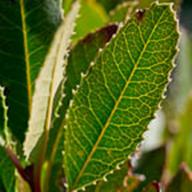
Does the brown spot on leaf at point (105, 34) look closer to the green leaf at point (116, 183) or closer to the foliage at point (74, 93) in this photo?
the foliage at point (74, 93)

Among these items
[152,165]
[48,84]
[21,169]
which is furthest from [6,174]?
[152,165]

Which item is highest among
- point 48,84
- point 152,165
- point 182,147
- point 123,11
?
point 48,84

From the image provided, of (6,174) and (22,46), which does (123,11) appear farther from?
(6,174)

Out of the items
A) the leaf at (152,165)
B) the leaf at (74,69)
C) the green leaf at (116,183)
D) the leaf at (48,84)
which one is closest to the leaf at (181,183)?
the leaf at (152,165)

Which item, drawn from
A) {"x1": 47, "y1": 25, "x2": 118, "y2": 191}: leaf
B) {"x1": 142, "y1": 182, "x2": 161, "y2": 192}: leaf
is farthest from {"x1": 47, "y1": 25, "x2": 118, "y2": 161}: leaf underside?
{"x1": 142, "y1": 182, "x2": 161, "y2": 192}: leaf

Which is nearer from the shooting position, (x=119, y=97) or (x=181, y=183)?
(x=119, y=97)

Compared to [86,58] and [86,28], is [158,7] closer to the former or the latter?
[86,58]
